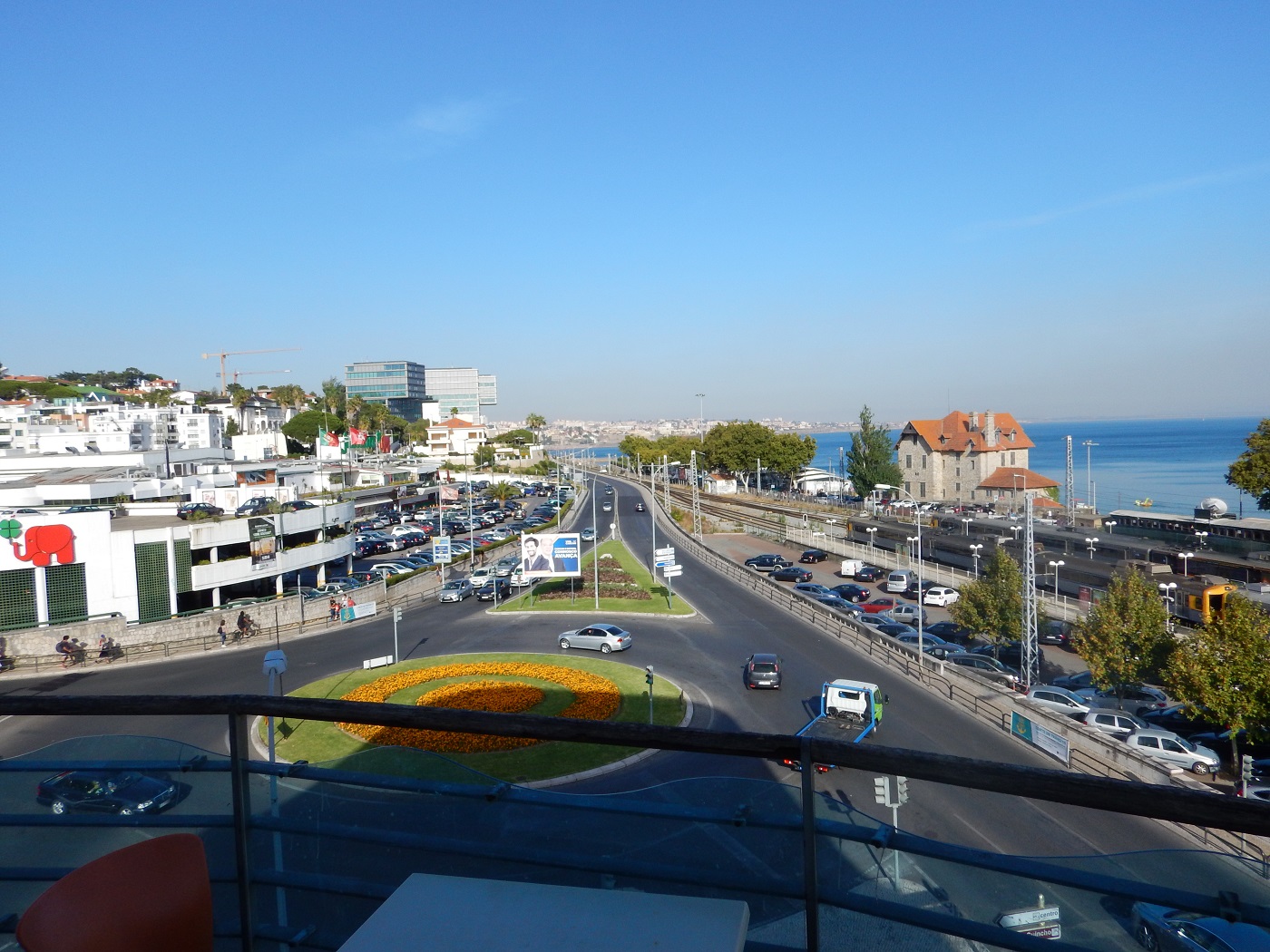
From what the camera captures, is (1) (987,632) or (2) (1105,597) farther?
(1) (987,632)

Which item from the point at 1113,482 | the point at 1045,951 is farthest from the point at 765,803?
the point at 1113,482

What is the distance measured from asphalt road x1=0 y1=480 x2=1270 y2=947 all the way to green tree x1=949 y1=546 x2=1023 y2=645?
4.46 m

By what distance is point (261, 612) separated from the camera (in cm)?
2964

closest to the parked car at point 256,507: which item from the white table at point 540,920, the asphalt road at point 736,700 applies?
the asphalt road at point 736,700

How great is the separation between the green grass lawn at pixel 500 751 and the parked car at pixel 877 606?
1321 cm

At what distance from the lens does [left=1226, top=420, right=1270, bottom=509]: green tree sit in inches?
1687

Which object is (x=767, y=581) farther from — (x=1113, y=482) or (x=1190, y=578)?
(x=1113, y=482)

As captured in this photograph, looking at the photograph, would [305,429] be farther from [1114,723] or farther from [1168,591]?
[1114,723]

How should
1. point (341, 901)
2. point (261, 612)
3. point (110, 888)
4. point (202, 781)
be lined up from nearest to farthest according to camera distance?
point (110, 888) < point (341, 901) < point (202, 781) < point (261, 612)

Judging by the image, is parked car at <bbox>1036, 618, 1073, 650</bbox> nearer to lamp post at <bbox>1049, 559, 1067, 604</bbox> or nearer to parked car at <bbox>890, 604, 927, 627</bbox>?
lamp post at <bbox>1049, 559, 1067, 604</bbox>

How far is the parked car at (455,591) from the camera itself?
3575 centimetres

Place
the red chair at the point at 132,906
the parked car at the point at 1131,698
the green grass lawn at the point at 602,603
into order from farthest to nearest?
the green grass lawn at the point at 602,603 < the parked car at the point at 1131,698 < the red chair at the point at 132,906

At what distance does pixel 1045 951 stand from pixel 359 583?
37.1 meters

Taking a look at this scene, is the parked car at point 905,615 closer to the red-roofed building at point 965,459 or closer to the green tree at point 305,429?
the red-roofed building at point 965,459
